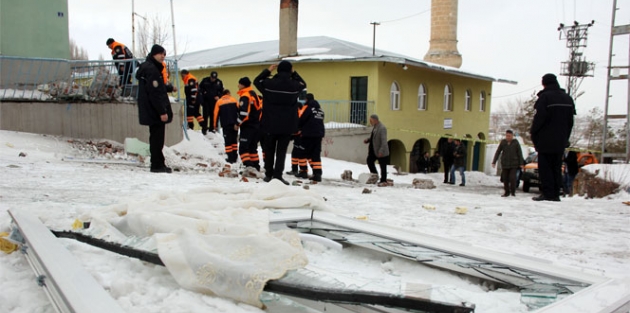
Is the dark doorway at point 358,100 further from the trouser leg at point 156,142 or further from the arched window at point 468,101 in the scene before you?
the trouser leg at point 156,142

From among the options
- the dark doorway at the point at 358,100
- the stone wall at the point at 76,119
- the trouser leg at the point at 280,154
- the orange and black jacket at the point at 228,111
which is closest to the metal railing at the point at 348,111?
the dark doorway at the point at 358,100

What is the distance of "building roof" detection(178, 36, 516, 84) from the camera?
19547 mm

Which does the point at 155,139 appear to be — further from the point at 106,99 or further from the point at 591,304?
the point at 591,304

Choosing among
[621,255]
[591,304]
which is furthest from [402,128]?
[591,304]

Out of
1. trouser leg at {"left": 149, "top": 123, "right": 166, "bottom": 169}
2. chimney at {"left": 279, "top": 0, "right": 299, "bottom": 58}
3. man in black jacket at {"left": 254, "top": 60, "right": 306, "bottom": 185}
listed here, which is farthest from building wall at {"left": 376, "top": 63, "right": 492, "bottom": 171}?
trouser leg at {"left": 149, "top": 123, "right": 166, "bottom": 169}

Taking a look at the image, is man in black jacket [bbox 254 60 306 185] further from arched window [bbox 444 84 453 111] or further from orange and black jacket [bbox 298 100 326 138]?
arched window [bbox 444 84 453 111]

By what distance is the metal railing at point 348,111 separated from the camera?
65.8ft

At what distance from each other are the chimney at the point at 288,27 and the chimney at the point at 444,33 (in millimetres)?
11148

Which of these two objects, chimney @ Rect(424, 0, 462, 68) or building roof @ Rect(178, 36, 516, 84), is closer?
building roof @ Rect(178, 36, 516, 84)

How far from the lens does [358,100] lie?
811 inches

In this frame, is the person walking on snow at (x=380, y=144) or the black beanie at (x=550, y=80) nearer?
the black beanie at (x=550, y=80)

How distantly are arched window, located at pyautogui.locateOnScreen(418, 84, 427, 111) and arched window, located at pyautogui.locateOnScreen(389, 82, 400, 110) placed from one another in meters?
1.96

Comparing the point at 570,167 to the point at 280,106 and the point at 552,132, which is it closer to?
the point at 552,132

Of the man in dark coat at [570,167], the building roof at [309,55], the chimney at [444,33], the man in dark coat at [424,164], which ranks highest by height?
the chimney at [444,33]
